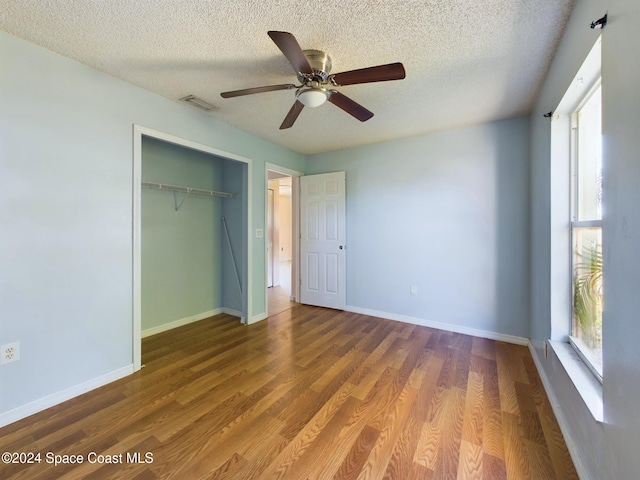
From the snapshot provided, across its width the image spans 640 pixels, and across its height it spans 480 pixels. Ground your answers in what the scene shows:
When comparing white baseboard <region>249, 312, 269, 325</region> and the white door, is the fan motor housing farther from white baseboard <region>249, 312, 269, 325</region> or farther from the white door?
white baseboard <region>249, 312, 269, 325</region>

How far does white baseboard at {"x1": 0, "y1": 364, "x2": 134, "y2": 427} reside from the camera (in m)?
1.71

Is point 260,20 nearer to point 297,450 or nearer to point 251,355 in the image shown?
point 297,450

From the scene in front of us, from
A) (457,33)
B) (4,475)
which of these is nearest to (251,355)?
(4,475)

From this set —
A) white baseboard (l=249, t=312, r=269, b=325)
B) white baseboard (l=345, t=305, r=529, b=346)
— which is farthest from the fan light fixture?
white baseboard (l=345, t=305, r=529, b=346)

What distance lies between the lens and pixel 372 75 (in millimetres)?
1629

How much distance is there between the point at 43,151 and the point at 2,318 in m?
1.11

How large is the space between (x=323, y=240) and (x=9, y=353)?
10.9 feet

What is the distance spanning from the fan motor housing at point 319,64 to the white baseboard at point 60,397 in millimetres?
2723

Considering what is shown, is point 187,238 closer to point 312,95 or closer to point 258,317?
point 258,317

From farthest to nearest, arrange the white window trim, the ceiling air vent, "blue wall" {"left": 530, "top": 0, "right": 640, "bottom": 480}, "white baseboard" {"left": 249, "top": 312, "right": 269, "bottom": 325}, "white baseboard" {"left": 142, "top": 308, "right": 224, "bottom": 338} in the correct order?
"white baseboard" {"left": 249, "top": 312, "right": 269, "bottom": 325}, "white baseboard" {"left": 142, "top": 308, "right": 224, "bottom": 338}, the ceiling air vent, the white window trim, "blue wall" {"left": 530, "top": 0, "right": 640, "bottom": 480}

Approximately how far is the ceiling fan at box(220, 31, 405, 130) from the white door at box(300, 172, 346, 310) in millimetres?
1963

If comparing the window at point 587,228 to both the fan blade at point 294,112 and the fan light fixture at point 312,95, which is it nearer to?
the fan light fixture at point 312,95

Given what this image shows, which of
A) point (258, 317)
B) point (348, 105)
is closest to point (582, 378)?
point (348, 105)

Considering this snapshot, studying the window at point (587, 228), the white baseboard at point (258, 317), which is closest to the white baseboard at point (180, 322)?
the white baseboard at point (258, 317)
